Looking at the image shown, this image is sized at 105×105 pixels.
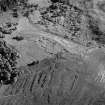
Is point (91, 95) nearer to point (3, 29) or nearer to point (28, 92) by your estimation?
point (28, 92)

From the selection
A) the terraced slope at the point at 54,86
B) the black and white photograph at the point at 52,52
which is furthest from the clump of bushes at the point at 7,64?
the terraced slope at the point at 54,86

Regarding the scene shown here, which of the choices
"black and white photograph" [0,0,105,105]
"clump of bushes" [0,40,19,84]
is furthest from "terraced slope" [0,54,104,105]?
"clump of bushes" [0,40,19,84]

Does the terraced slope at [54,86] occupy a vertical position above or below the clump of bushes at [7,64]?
below

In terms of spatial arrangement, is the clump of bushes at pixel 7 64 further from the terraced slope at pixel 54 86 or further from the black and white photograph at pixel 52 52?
the terraced slope at pixel 54 86

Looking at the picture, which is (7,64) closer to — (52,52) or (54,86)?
(54,86)

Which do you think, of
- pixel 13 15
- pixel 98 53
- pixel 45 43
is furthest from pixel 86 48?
pixel 13 15

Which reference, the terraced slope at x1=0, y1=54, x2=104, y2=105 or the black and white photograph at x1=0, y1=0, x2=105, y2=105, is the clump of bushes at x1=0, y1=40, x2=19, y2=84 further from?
the terraced slope at x1=0, y1=54, x2=104, y2=105

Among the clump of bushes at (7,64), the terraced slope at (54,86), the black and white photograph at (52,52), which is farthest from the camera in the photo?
the clump of bushes at (7,64)
